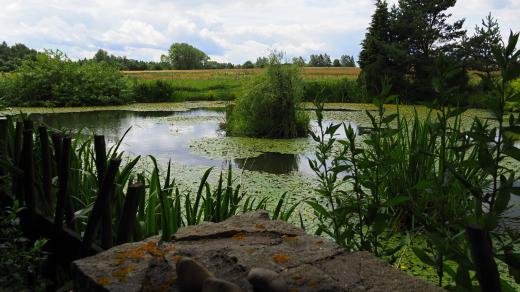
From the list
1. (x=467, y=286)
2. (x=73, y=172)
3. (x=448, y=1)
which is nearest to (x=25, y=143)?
(x=73, y=172)

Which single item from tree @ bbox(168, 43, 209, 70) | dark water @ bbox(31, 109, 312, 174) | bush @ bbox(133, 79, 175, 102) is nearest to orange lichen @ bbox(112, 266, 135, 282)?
dark water @ bbox(31, 109, 312, 174)

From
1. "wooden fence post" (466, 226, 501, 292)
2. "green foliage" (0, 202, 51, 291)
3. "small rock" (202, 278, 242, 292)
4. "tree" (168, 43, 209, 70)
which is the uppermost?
"tree" (168, 43, 209, 70)

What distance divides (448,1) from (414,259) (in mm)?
19328

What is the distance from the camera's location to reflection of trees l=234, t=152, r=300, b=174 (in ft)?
20.3

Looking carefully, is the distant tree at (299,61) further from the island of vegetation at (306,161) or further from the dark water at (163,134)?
the dark water at (163,134)

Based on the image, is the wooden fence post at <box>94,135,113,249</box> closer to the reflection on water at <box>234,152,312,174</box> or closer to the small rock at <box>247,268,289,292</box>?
the small rock at <box>247,268,289,292</box>

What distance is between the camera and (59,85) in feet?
53.4

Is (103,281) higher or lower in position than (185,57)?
lower

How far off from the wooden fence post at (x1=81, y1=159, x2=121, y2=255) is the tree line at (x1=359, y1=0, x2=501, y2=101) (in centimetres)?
1651

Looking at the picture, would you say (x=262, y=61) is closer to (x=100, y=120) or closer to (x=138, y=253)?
(x=100, y=120)

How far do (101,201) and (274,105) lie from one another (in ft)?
23.9

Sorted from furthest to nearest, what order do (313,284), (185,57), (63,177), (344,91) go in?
(185,57)
(344,91)
(63,177)
(313,284)

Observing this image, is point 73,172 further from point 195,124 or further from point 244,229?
point 195,124

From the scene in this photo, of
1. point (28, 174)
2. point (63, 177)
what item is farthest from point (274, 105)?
point (63, 177)
